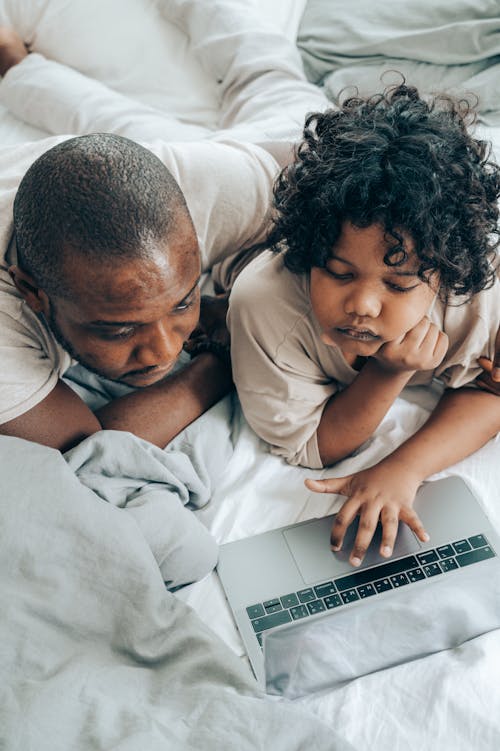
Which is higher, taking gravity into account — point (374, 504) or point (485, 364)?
point (485, 364)

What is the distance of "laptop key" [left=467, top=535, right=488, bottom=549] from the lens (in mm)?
909

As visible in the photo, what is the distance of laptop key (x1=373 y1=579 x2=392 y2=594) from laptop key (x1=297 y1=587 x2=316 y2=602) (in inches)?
3.1

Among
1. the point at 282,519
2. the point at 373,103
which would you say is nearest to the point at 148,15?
the point at 373,103

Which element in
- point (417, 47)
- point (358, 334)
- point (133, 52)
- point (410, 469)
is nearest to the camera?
point (358, 334)

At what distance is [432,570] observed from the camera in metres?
0.89

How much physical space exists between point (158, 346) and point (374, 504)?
13.9 inches

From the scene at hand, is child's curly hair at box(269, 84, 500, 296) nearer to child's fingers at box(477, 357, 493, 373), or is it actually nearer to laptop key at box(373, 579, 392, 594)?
child's fingers at box(477, 357, 493, 373)

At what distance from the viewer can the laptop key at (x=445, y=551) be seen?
905mm

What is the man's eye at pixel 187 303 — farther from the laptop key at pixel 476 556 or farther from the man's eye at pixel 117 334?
the laptop key at pixel 476 556

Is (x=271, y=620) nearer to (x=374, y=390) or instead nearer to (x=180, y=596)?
(x=180, y=596)

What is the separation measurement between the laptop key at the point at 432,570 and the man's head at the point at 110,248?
0.42 metres

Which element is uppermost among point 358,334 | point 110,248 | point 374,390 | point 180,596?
point 110,248

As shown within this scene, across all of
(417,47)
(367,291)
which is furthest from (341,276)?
(417,47)

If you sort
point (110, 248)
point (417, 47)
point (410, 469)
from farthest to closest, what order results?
point (417, 47) → point (410, 469) → point (110, 248)
